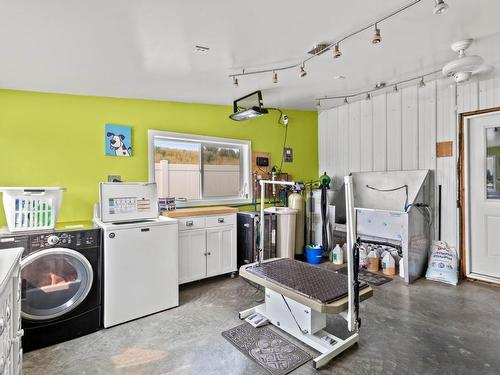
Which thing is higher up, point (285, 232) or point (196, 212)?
point (196, 212)

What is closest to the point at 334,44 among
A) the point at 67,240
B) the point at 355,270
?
the point at 355,270

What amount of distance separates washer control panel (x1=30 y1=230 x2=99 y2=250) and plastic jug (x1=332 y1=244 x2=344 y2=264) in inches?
135

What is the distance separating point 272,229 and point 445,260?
230 centimetres

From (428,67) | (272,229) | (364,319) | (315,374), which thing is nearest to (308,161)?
(272,229)

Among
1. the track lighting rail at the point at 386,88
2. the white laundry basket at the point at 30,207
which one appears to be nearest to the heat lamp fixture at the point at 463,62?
the track lighting rail at the point at 386,88

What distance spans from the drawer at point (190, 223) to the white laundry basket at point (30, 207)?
1.32 metres

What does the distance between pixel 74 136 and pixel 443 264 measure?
4.88m

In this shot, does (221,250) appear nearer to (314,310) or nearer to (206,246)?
(206,246)

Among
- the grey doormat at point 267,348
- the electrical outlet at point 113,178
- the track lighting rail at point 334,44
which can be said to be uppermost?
the track lighting rail at point 334,44

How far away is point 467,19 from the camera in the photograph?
7.23 feet

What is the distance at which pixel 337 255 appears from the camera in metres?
4.46

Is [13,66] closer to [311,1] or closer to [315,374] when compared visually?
[311,1]

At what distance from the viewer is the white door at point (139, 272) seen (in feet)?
8.61

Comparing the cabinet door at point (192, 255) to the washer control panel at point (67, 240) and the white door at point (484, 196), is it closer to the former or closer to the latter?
the washer control panel at point (67, 240)
